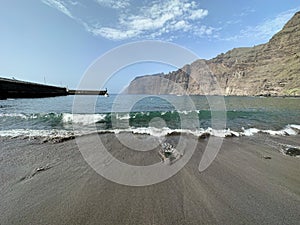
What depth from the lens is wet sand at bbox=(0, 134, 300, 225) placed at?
316cm

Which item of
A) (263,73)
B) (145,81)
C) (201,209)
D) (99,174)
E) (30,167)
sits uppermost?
(263,73)

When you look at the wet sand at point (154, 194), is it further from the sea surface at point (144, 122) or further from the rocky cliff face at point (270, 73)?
the rocky cliff face at point (270, 73)

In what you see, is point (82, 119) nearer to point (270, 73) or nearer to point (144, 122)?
point (144, 122)

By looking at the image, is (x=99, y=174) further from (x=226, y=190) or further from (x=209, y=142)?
(x=209, y=142)

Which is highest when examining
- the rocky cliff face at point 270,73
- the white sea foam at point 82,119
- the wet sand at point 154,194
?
the rocky cliff face at point 270,73

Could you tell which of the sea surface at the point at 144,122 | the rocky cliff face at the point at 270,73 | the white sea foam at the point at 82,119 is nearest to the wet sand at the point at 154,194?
the sea surface at the point at 144,122

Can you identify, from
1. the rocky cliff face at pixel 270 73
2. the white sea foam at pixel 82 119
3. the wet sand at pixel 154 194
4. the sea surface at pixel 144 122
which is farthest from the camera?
the rocky cliff face at pixel 270 73

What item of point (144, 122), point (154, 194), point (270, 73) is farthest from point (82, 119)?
point (270, 73)

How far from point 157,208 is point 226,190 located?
6.26ft

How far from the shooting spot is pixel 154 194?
3906 millimetres

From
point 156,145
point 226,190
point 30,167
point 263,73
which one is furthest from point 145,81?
point 263,73

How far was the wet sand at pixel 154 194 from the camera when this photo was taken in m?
3.16

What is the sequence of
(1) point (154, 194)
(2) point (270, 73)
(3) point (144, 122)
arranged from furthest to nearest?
(2) point (270, 73), (3) point (144, 122), (1) point (154, 194)

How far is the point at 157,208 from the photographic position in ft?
11.1
